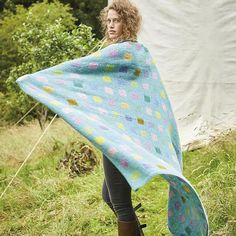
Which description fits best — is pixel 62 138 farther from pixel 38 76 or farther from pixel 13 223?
pixel 38 76

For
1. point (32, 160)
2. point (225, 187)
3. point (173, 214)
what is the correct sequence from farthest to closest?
1. point (32, 160)
2. point (225, 187)
3. point (173, 214)

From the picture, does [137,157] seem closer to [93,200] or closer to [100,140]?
[100,140]

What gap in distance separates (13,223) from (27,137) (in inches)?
165

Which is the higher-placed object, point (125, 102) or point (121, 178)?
point (125, 102)

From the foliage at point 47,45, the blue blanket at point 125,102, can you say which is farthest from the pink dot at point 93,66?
the foliage at point 47,45

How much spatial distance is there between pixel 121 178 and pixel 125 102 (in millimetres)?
392

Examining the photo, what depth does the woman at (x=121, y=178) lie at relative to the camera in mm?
2592

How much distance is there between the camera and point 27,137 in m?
8.12

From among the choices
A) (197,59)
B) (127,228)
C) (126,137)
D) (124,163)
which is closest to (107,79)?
(126,137)

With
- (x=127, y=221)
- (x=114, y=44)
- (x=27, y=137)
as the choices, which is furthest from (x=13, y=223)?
(x=27, y=137)

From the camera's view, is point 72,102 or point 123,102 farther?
point 123,102

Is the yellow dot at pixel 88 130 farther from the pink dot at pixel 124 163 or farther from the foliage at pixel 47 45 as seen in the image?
the foliage at pixel 47 45

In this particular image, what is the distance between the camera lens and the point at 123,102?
270 centimetres

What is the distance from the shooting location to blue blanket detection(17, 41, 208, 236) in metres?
2.51
